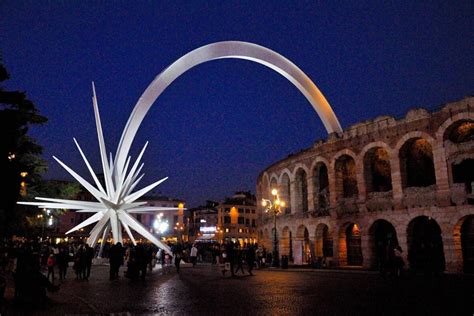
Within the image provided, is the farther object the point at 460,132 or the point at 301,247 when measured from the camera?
the point at 301,247

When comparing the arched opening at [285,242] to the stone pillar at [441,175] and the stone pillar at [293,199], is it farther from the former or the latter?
the stone pillar at [441,175]

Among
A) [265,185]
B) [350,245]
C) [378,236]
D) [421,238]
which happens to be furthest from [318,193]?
[265,185]

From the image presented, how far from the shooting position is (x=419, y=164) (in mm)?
28766

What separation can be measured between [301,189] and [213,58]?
1664 cm

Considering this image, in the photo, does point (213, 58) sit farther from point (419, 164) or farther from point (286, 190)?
point (419, 164)

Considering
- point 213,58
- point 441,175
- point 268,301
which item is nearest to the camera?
point 268,301

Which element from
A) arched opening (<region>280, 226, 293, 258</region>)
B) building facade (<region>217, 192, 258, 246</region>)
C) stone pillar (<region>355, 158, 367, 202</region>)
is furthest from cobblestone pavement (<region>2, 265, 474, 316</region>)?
building facade (<region>217, 192, 258, 246</region>)

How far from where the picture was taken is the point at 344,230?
3050 cm

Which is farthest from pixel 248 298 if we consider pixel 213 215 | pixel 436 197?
pixel 213 215

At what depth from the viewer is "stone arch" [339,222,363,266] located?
29958 mm

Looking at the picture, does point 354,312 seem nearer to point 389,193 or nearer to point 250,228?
point 389,193

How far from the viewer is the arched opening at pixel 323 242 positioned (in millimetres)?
32906

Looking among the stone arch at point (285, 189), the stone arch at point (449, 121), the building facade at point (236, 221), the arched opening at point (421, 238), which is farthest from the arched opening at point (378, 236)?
the building facade at point (236, 221)

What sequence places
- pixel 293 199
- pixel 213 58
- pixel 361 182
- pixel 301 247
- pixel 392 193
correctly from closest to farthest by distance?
pixel 392 193, pixel 361 182, pixel 301 247, pixel 293 199, pixel 213 58
